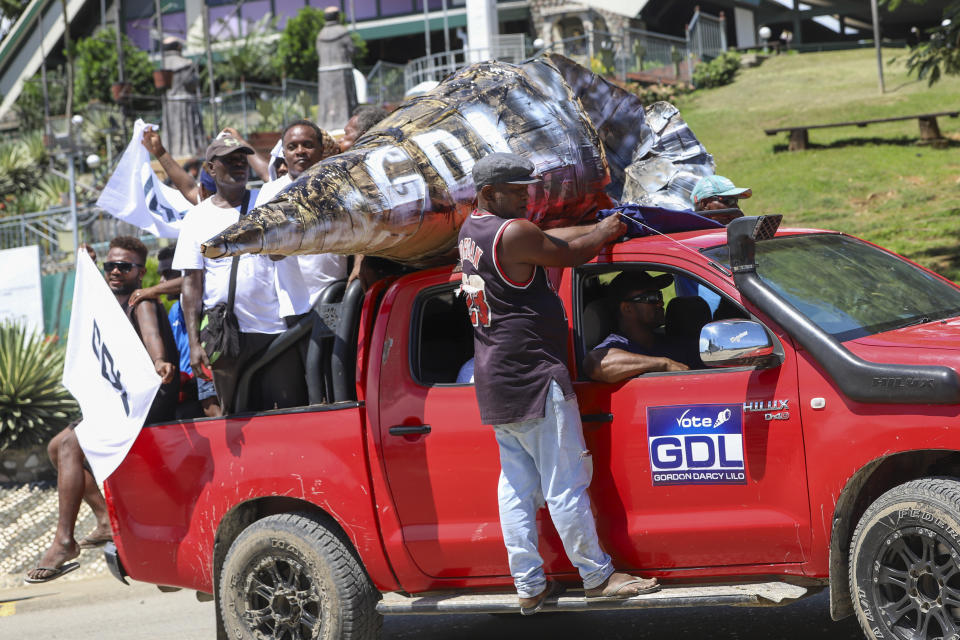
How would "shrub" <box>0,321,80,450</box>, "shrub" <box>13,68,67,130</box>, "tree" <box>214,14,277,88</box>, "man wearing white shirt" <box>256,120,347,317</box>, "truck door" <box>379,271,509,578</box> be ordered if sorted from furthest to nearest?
"shrub" <box>13,68,67,130</box>, "tree" <box>214,14,277,88</box>, "shrub" <box>0,321,80,450</box>, "man wearing white shirt" <box>256,120,347,317</box>, "truck door" <box>379,271,509,578</box>

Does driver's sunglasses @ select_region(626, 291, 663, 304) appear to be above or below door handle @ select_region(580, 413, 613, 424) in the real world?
above

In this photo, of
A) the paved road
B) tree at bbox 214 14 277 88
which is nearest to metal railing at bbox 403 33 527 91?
tree at bbox 214 14 277 88

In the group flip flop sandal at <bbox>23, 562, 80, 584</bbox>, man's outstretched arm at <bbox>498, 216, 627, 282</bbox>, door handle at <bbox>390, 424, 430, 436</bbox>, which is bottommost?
flip flop sandal at <bbox>23, 562, 80, 584</bbox>

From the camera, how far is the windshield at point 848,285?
459 cm

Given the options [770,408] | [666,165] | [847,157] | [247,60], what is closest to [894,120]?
[847,157]

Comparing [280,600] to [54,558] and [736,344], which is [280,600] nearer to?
[54,558]

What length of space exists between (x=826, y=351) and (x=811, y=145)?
53.6ft

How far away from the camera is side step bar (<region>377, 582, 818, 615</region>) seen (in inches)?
173

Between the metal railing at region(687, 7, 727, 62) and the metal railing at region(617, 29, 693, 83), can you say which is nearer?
the metal railing at region(617, 29, 693, 83)

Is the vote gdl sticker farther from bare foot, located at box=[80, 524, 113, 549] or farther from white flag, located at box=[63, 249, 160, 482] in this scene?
bare foot, located at box=[80, 524, 113, 549]

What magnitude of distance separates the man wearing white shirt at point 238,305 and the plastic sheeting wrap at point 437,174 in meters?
0.83

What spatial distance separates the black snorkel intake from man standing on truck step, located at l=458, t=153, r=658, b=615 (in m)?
0.60

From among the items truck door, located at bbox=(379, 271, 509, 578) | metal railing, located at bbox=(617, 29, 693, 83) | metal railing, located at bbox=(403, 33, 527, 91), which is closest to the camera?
truck door, located at bbox=(379, 271, 509, 578)

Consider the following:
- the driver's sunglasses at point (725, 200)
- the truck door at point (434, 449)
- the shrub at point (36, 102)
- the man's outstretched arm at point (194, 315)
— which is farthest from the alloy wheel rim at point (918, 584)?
the shrub at point (36, 102)
